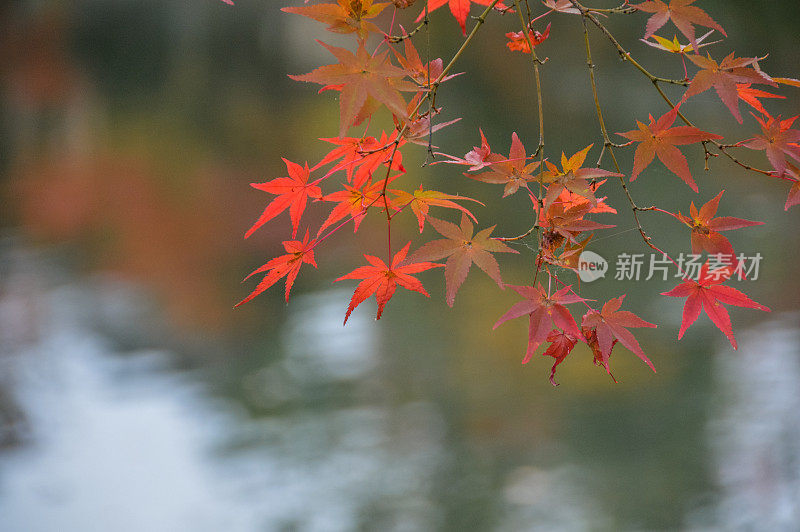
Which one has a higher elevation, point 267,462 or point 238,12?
point 238,12

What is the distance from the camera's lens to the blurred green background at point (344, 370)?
1356mm

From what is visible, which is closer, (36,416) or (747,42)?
(36,416)

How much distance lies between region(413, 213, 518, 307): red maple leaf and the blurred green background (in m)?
0.97

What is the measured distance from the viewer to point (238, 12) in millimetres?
4523

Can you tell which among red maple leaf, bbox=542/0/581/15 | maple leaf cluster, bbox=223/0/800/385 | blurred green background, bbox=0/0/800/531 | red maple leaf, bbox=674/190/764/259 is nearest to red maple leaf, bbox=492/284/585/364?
maple leaf cluster, bbox=223/0/800/385

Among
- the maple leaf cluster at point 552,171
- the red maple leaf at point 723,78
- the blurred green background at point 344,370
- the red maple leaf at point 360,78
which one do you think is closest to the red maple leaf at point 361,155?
the maple leaf cluster at point 552,171

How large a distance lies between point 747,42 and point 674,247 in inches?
89.7

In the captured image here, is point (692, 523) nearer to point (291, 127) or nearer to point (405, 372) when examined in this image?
point (405, 372)

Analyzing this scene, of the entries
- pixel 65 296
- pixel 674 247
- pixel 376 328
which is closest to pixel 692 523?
pixel 376 328

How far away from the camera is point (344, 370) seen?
1738 millimetres

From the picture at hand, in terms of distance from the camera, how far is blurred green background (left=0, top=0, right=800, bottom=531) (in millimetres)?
1356

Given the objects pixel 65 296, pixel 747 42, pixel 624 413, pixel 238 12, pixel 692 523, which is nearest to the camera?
pixel 692 523

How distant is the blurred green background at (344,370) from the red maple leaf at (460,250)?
971 mm

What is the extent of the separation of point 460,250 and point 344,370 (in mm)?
1328
